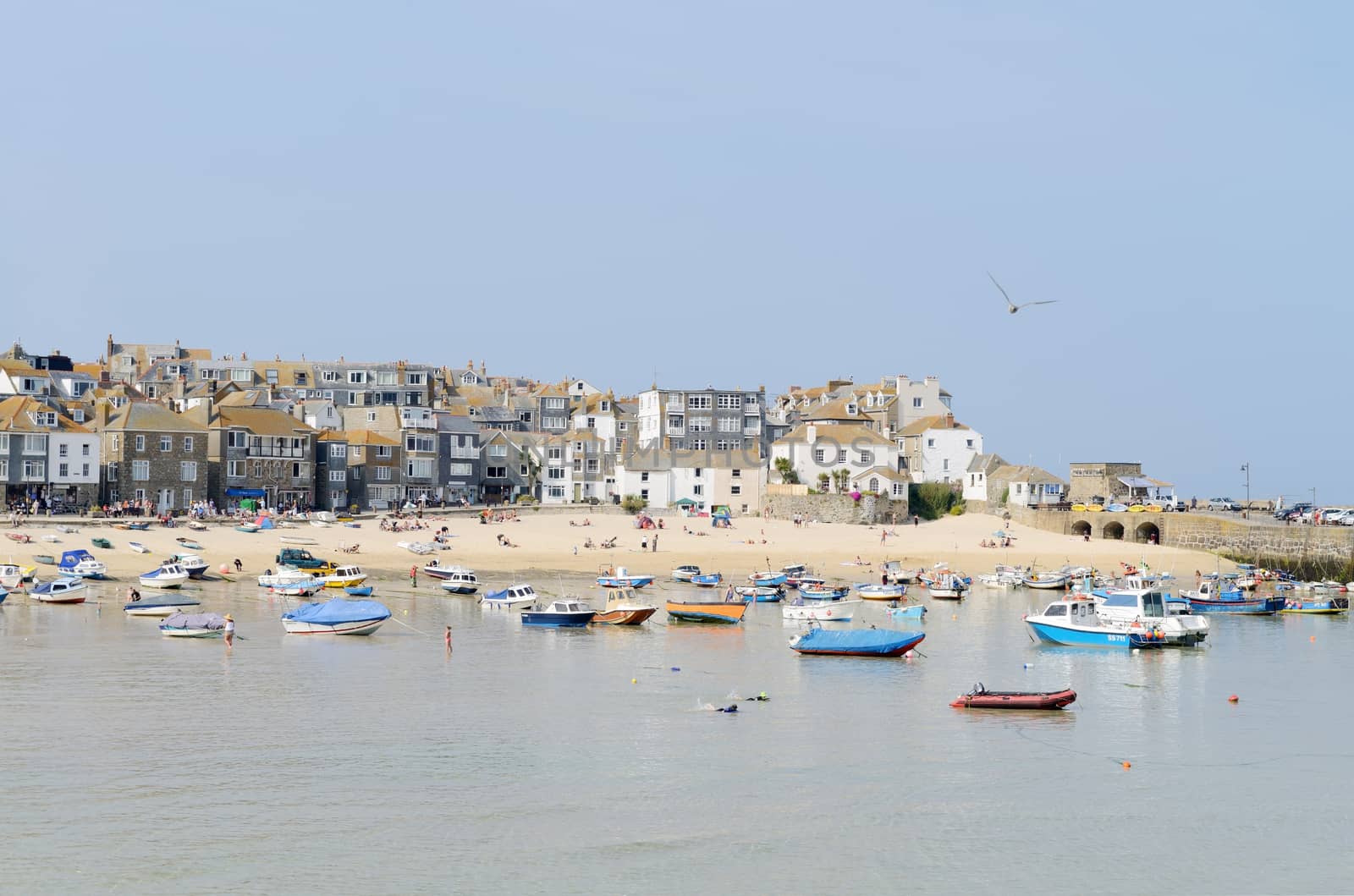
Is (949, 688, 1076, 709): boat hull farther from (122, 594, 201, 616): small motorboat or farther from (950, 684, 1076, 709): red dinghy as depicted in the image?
(122, 594, 201, 616): small motorboat

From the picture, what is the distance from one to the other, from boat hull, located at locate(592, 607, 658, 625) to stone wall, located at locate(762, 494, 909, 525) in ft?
150

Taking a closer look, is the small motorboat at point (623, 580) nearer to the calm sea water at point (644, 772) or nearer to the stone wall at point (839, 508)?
the calm sea water at point (644, 772)

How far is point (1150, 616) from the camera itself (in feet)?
195

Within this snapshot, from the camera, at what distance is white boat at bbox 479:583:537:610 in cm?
6688

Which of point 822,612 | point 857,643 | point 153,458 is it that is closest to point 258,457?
point 153,458

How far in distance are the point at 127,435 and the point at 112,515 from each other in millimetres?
7439

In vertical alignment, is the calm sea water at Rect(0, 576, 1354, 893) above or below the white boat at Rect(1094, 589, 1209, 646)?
below

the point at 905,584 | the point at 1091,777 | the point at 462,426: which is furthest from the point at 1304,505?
the point at 1091,777

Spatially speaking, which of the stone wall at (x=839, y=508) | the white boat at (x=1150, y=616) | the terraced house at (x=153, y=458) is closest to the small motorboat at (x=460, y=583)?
the white boat at (x=1150, y=616)

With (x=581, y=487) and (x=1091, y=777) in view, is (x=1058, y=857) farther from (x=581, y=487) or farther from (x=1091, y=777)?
(x=581, y=487)

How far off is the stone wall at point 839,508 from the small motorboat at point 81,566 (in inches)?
1940

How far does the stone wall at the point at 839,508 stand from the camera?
107 metres

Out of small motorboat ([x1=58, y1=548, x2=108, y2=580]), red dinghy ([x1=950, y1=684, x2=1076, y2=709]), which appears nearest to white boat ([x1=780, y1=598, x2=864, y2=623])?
red dinghy ([x1=950, y1=684, x2=1076, y2=709])

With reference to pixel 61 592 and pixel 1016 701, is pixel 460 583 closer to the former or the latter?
pixel 61 592
